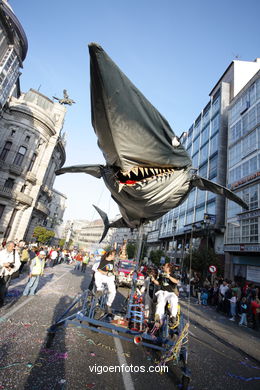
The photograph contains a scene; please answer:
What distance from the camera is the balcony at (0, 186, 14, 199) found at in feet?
80.2

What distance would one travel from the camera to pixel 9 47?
64.3 ft

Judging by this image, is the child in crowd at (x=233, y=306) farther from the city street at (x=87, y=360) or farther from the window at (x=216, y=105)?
the window at (x=216, y=105)

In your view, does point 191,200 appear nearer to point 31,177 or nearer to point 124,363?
point 31,177

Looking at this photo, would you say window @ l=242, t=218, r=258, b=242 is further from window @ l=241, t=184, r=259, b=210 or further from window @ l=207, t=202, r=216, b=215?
A: window @ l=207, t=202, r=216, b=215

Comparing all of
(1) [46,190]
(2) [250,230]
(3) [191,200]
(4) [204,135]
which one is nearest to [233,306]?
(2) [250,230]

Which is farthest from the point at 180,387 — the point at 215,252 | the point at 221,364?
the point at 215,252

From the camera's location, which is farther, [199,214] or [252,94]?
[199,214]

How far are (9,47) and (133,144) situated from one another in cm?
2531

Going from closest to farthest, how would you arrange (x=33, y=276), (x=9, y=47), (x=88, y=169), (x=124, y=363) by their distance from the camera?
1. (x=124, y=363)
2. (x=88, y=169)
3. (x=33, y=276)
4. (x=9, y=47)

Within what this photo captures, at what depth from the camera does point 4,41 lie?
1870 cm

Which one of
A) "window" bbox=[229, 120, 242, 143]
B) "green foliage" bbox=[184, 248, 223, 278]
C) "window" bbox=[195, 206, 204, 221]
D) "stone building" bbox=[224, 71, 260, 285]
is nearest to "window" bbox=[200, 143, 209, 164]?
A: "window" bbox=[229, 120, 242, 143]

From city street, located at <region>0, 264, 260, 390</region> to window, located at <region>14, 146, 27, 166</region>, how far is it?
990 inches

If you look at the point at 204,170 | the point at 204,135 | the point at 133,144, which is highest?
the point at 204,135

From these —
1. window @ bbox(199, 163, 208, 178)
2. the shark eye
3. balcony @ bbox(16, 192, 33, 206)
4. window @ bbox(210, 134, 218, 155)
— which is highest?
window @ bbox(210, 134, 218, 155)
